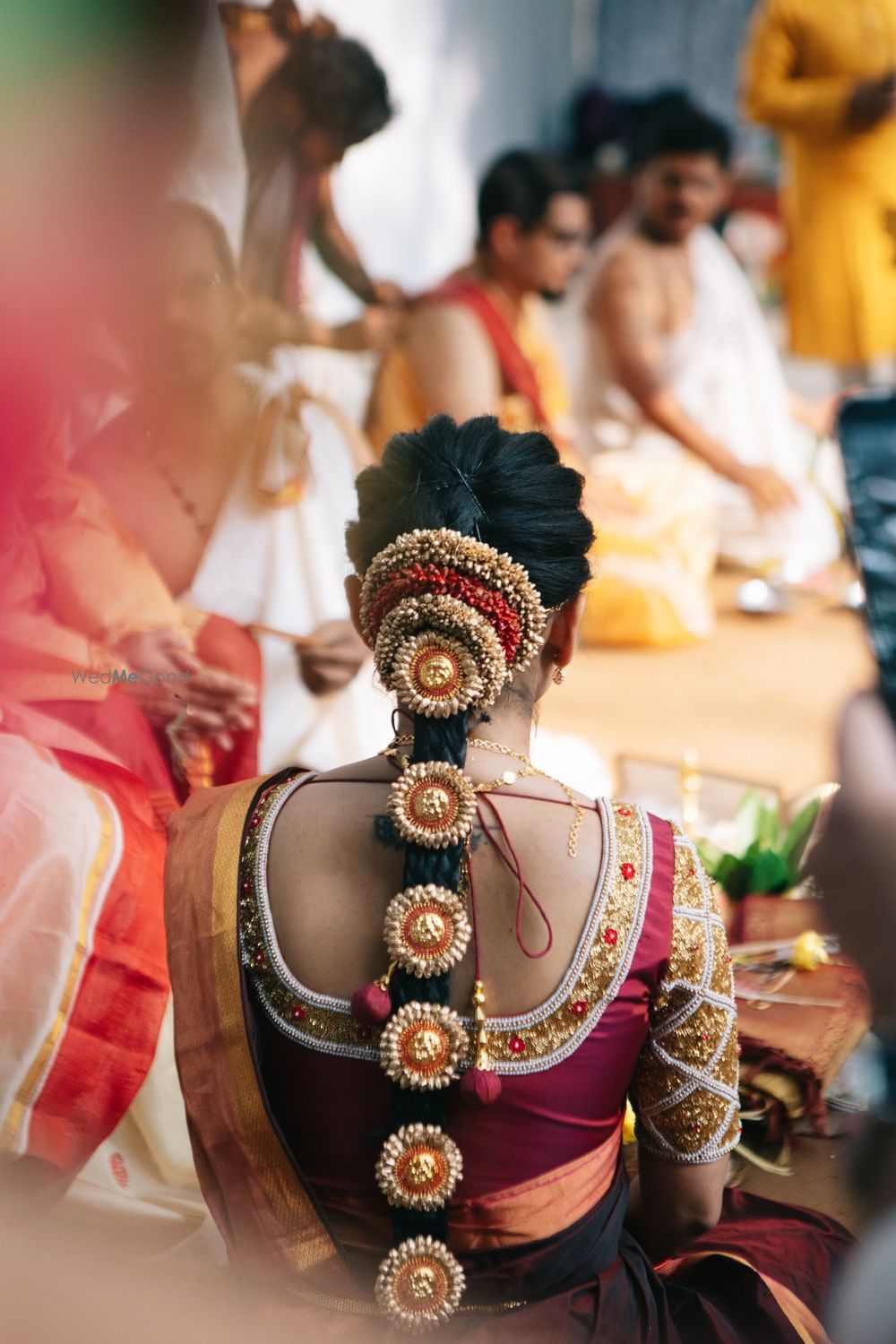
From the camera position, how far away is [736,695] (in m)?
3.80

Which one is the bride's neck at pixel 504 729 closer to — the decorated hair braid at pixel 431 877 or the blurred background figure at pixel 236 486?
the decorated hair braid at pixel 431 877

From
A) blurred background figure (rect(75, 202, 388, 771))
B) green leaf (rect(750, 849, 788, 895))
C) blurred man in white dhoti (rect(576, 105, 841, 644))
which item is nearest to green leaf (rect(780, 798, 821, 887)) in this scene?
green leaf (rect(750, 849, 788, 895))

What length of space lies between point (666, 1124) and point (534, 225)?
2.90m

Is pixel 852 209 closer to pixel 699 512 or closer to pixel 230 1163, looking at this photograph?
pixel 699 512

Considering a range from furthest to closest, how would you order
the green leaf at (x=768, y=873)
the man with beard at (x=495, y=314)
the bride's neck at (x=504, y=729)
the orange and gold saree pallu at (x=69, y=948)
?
the man with beard at (x=495, y=314) → the green leaf at (x=768, y=873) → the orange and gold saree pallu at (x=69, y=948) → the bride's neck at (x=504, y=729)

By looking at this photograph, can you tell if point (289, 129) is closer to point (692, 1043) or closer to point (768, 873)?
point (768, 873)

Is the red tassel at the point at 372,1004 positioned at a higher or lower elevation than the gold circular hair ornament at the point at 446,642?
lower

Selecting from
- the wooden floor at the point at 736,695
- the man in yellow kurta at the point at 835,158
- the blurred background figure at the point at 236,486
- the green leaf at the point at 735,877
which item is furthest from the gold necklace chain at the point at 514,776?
the man in yellow kurta at the point at 835,158

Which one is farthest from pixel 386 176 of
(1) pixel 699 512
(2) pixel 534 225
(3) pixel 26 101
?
(3) pixel 26 101

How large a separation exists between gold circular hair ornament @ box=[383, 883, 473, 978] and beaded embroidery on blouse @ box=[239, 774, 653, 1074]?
0.07 meters

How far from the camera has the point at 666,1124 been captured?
118 centimetres

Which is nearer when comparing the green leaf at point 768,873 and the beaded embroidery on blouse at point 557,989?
the beaded embroidery on blouse at point 557,989

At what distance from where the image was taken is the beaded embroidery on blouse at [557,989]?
1.08 m

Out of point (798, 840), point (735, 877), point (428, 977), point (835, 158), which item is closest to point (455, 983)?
point (428, 977)
